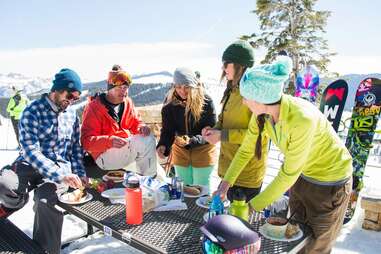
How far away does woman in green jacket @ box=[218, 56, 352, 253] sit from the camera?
1785mm

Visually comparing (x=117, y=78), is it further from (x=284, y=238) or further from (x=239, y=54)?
(x=284, y=238)

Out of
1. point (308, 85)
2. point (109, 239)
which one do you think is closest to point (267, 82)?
point (109, 239)

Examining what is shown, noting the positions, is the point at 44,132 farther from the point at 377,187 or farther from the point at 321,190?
the point at 377,187

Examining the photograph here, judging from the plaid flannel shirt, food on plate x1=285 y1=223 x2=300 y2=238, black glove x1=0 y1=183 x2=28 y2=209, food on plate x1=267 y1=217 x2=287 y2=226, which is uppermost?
the plaid flannel shirt

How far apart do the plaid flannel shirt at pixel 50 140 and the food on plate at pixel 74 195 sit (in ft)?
0.53

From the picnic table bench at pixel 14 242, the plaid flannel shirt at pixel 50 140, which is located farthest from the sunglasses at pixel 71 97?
the picnic table bench at pixel 14 242

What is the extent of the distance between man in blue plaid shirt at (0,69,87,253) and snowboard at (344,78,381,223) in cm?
347

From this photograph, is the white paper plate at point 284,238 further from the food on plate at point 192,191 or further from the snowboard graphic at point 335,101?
the snowboard graphic at point 335,101

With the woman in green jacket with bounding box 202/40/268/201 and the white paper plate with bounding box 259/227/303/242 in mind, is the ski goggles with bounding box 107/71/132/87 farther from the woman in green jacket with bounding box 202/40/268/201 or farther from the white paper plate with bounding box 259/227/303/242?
the white paper plate with bounding box 259/227/303/242

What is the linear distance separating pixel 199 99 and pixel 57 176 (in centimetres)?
152

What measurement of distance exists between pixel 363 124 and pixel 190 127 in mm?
2511

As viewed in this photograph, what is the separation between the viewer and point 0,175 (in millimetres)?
2820

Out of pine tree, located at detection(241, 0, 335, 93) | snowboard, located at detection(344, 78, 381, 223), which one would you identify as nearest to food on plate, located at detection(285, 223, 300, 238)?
snowboard, located at detection(344, 78, 381, 223)

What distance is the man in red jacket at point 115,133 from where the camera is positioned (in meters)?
3.26
